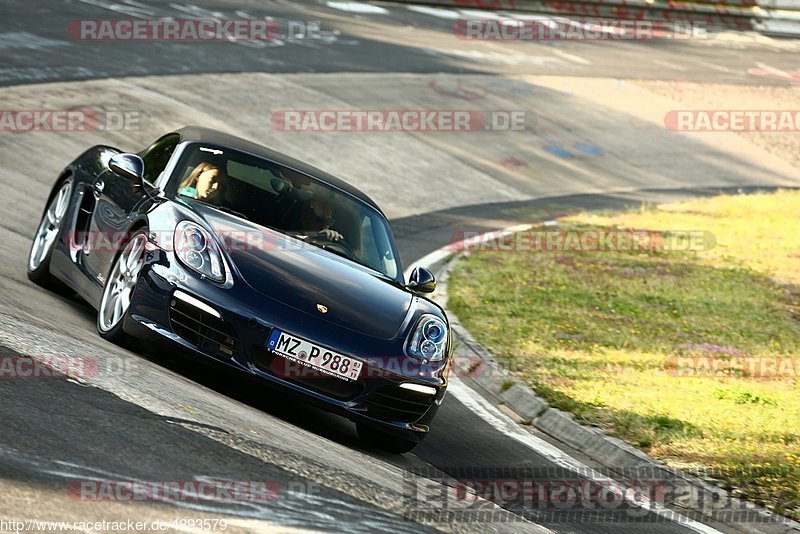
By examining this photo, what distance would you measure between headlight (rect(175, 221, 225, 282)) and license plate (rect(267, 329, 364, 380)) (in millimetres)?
482

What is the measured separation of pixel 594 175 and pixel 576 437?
1576 centimetres

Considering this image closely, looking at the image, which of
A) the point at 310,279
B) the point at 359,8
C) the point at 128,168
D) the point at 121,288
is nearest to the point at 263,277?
the point at 310,279

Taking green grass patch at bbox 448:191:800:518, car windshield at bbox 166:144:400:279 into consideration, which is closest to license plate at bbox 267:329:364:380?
car windshield at bbox 166:144:400:279

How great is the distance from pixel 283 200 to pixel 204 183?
20.0 inches

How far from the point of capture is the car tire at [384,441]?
7129mm

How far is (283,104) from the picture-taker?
68.0ft

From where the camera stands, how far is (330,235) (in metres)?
8.02

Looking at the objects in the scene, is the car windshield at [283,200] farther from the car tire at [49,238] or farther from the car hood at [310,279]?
the car tire at [49,238]

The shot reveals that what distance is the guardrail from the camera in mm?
38062

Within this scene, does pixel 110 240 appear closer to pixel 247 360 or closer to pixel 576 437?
pixel 247 360


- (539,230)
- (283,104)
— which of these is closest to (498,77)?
(283,104)

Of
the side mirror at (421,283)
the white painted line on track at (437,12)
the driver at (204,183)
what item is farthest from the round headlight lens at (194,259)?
the white painted line on track at (437,12)

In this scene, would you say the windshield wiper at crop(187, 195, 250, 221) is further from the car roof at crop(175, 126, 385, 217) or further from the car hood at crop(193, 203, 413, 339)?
the car roof at crop(175, 126, 385, 217)

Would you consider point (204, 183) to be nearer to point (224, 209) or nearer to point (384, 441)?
point (224, 209)
